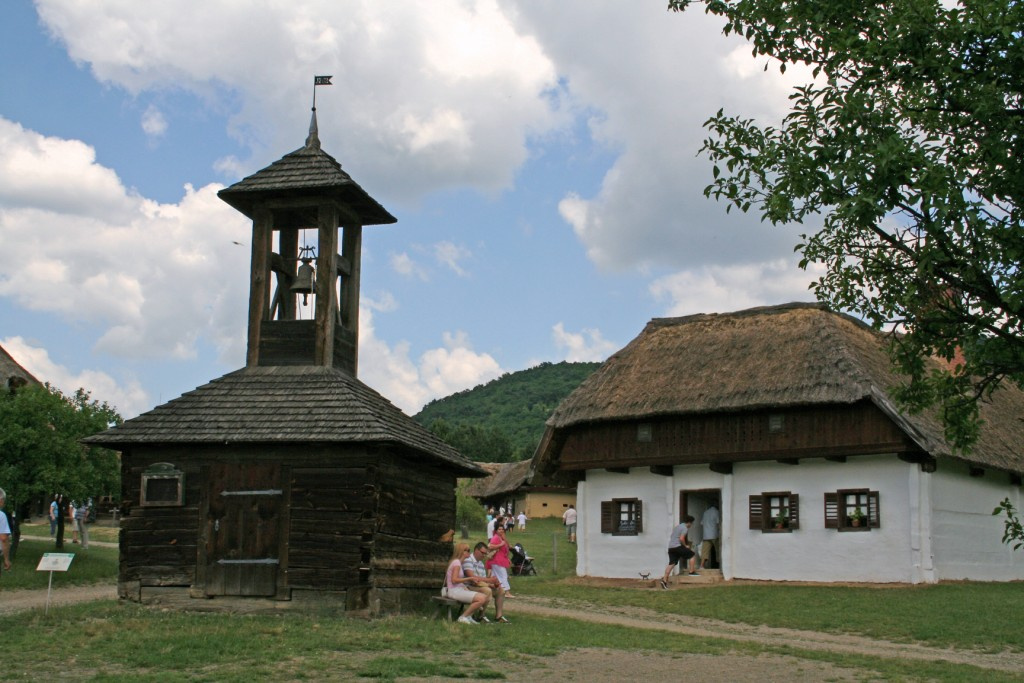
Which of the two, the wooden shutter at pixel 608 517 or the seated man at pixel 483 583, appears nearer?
the seated man at pixel 483 583

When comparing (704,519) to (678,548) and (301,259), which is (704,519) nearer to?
Answer: (678,548)

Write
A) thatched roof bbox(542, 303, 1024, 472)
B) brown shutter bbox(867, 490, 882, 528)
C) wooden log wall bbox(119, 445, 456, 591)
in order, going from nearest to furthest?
1. wooden log wall bbox(119, 445, 456, 591)
2. brown shutter bbox(867, 490, 882, 528)
3. thatched roof bbox(542, 303, 1024, 472)

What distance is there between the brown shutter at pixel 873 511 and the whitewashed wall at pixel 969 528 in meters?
1.16

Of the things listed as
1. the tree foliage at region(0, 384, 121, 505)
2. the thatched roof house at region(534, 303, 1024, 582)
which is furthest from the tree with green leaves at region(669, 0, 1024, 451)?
the tree foliage at region(0, 384, 121, 505)

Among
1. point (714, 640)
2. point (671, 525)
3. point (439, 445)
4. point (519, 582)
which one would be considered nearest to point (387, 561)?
point (439, 445)

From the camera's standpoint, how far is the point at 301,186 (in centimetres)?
1739

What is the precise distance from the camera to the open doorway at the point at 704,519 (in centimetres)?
2594

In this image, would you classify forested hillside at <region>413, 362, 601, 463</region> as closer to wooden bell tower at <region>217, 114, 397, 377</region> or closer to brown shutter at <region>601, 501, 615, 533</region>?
brown shutter at <region>601, 501, 615, 533</region>

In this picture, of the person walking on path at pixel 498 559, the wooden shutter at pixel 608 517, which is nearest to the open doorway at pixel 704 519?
the wooden shutter at pixel 608 517

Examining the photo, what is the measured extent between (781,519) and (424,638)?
1352 centimetres

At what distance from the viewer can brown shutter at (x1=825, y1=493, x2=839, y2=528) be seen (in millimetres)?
23797

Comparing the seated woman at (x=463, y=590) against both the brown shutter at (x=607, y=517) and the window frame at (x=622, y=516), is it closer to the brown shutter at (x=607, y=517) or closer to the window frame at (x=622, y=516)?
the window frame at (x=622, y=516)

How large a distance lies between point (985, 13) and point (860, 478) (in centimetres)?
1694

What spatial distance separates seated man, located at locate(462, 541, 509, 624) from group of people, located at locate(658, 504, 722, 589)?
812 centimetres
